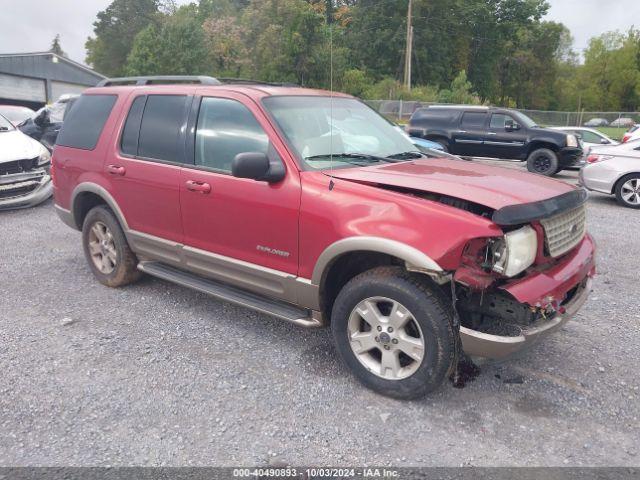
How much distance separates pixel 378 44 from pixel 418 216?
2073 inches

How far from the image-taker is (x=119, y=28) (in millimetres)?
74562

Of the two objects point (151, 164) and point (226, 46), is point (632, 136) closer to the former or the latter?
point (151, 164)

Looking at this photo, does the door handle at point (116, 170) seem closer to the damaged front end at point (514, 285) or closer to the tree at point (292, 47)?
the damaged front end at point (514, 285)

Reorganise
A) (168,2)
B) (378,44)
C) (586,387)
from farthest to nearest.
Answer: (168,2)
(378,44)
(586,387)

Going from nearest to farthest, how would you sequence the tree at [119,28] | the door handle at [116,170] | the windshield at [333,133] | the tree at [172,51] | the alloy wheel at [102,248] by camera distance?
the windshield at [333,133], the door handle at [116,170], the alloy wheel at [102,248], the tree at [172,51], the tree at [119,28]

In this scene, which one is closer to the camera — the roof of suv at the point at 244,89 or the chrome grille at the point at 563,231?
the chrome grille at the point at 563,231

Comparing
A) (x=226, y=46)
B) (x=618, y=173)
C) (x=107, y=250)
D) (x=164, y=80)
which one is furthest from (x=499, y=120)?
(x=226, y=46)

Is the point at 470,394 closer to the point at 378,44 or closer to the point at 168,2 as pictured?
the point at 378,44

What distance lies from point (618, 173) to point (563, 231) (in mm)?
7943

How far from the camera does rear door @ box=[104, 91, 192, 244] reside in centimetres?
440

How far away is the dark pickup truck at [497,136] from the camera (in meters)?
14.0

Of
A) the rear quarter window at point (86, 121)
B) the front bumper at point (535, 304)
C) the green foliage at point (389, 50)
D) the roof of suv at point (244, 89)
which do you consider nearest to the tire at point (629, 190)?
the roof of suv at point (244, 89)

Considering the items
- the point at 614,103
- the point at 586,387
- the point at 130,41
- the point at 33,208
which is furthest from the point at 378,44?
the point at 586,387

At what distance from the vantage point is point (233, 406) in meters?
3.30
